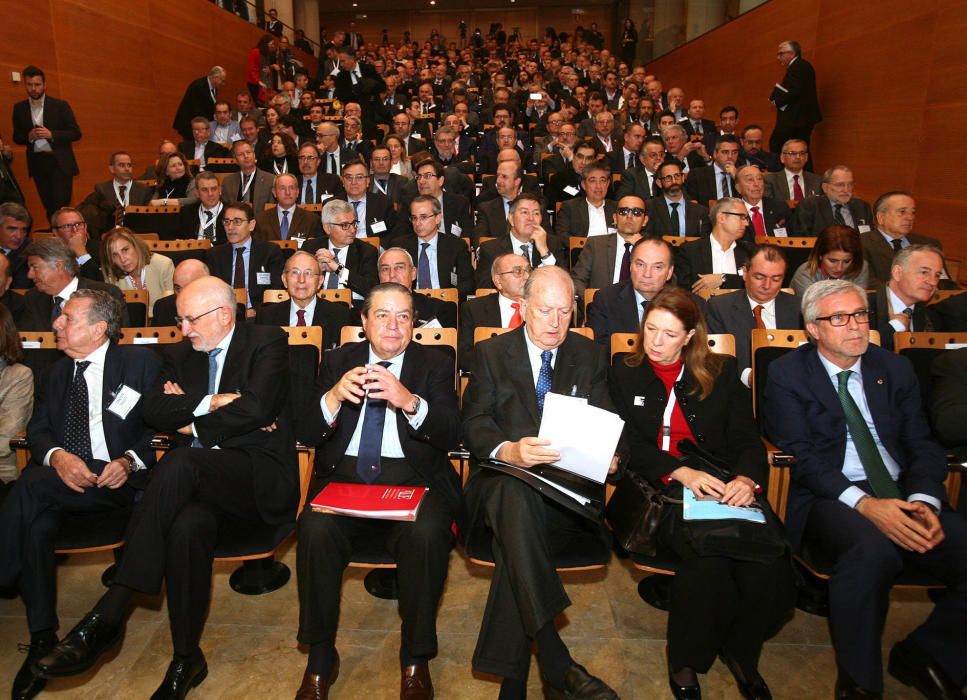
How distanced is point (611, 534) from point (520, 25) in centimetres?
2455

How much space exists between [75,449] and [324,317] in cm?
142

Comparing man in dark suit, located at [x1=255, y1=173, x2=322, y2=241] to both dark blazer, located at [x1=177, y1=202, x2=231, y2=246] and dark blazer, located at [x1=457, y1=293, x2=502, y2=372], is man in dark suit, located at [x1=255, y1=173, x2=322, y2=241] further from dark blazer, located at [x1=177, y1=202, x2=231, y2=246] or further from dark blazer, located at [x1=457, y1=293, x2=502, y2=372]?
dark blazer, located at [x1=457, y1=293, x2=502, y2=372]

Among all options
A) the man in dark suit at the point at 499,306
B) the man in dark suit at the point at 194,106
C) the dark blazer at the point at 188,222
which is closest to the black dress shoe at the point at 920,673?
the man in dark suit at the point at 499,306

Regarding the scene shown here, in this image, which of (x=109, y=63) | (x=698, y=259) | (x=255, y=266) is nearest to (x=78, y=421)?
(x=255, y=266)

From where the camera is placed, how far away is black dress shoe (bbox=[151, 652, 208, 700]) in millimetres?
2094

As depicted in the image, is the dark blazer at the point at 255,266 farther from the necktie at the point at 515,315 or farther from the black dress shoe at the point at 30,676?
the black dress shoe at the point at 30,676

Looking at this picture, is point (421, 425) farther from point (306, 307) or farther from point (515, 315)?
point (306, 307)

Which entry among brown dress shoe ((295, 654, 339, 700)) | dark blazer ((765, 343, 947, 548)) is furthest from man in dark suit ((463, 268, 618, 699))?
dark blazer ((765, 343, 947, 548))

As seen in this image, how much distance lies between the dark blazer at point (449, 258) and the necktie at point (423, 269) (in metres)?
0.03

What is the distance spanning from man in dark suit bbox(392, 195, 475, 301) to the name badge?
242 cm

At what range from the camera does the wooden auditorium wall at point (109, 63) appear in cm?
736

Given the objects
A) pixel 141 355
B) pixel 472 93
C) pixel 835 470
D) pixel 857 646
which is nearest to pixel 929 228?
pixel 835 470

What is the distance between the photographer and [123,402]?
2566 mm

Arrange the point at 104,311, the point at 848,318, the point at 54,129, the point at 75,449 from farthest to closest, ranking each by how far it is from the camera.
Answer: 1. the point at 54,129
2. the point at 104,311
3. the point at 75,449
4. the point at 848,318
